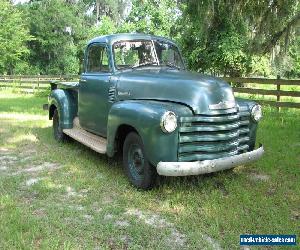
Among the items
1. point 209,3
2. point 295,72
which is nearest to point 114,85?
point 209,3

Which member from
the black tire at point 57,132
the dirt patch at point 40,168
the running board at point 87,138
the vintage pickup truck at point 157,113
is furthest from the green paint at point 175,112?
the black tire at point 57,132

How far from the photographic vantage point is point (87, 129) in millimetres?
7164

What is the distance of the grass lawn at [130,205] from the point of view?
3982 mm

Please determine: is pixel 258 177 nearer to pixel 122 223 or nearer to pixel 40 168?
pixel 122 223

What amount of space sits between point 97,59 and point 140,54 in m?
→ 0.86

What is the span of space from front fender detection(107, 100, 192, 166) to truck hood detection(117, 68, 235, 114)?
5.3 inches

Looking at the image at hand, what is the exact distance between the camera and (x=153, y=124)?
480 centimetres

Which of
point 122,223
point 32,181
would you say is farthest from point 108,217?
point 32,181

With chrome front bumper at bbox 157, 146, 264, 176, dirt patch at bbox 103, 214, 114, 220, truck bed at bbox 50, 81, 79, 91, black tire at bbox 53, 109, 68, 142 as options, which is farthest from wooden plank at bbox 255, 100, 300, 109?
dirt patch at bbox 103, 214, 114, 220

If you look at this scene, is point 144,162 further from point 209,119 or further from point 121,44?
point 121,44

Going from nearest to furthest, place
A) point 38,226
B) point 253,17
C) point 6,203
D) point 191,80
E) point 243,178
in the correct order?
point 38,226 → point 6,203 → point 191,80 → point 243,178 → point 253,17

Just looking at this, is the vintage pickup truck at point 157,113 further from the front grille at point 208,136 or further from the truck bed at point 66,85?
the truck bed at point 66,85

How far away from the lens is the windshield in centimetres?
639

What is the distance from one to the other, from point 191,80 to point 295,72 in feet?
144
